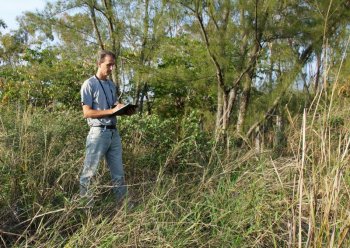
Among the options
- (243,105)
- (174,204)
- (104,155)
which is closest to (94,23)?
(243,105)

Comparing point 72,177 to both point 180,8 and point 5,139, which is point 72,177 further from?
point 180,8

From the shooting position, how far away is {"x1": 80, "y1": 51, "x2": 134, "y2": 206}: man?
11.2 feet

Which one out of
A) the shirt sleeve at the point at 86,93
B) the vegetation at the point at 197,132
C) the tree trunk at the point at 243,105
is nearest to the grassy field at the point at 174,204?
the vegetation at the point at 197,132

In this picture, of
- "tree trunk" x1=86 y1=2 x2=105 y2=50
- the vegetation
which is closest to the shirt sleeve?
the vegetation

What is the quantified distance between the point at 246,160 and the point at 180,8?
2.32 m

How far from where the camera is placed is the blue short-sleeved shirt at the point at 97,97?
11.5ft

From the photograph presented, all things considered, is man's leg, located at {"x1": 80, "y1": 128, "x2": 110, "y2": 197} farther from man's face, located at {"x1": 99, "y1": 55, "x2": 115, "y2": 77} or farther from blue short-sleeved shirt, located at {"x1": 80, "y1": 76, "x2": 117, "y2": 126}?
man's face, located at {"x1": 99, "y1": 55, "x2": 115, "y2": 77}

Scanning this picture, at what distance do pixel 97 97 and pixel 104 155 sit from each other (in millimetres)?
440

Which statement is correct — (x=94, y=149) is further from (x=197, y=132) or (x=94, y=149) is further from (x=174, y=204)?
(x=197, y=132)

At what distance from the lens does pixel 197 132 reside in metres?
5.05

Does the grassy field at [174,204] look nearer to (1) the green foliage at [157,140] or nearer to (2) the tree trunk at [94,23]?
(1) the green foliage at [157,140]

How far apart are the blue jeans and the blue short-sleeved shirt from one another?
63mm

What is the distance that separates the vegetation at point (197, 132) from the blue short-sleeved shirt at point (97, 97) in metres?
0.39

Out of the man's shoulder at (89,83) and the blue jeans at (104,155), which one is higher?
the man's shoulder at (89,83)
